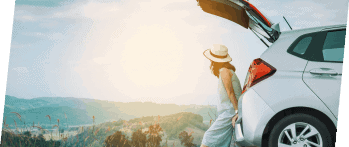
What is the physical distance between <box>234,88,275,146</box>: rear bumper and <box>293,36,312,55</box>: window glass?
0.66 metres

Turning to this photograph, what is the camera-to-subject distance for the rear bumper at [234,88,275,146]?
260cm

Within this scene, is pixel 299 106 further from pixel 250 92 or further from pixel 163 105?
pixel 163 105

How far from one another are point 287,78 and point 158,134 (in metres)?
2.26

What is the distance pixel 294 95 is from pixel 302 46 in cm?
55

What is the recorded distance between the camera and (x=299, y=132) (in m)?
2.58

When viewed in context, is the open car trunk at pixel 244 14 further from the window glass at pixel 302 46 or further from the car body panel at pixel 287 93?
the car body panel at pixel 287 93

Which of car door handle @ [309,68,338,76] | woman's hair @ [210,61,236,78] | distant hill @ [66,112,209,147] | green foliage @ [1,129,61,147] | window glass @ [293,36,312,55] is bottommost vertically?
green foliage @ [1,129,61,147]

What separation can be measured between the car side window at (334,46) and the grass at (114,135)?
7.51ft

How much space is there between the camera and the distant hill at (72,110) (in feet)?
14.1

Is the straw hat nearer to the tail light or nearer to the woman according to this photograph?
the woman

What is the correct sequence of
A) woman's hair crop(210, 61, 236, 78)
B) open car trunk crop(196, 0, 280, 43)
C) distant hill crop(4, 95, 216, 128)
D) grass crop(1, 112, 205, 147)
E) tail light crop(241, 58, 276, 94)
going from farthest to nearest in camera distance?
distant hill crop(4, 95, 216, 128) → grass crop(1, 112, 205, 147) → woman's hair crop(210, 61, 236, 78) → open car trunk crop(196, 0, 280, 43) → tail light crop(241, 58, 276, 94)

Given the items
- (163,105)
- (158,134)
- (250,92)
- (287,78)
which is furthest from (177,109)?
(287,78)

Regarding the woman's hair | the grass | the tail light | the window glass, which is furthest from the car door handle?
the grass

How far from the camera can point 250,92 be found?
8.79 feet
